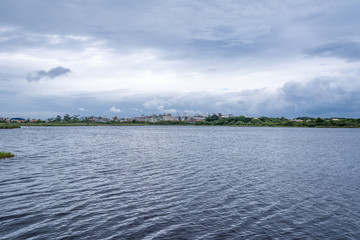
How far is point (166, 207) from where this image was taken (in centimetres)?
1844

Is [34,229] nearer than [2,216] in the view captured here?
Yes

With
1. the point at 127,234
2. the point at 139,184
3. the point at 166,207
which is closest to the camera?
the point at 127,234

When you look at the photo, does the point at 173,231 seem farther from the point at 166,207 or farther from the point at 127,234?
the point at 166,207

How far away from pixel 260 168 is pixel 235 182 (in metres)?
10.1

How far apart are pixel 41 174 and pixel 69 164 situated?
725 centimetres

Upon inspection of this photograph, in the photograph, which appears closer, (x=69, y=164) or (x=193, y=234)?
(x=193, y=234)

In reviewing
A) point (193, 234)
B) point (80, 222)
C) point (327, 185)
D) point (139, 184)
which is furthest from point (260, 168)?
point (80, 222)

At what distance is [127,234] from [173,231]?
240 centimetres

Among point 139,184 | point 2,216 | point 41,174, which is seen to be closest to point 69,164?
point 41,174

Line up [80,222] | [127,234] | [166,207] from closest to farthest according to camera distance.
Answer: [127,234], [80,222], [166,207]

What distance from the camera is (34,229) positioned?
14375 millimetres

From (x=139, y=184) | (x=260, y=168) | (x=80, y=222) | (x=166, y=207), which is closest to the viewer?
(x=80, y=222)

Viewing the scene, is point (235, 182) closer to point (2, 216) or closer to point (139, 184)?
point (139, 184)

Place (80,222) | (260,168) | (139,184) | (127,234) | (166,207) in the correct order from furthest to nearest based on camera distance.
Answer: (260,168) < (139,184) < (166,207) < (80,222) < (127,234)
